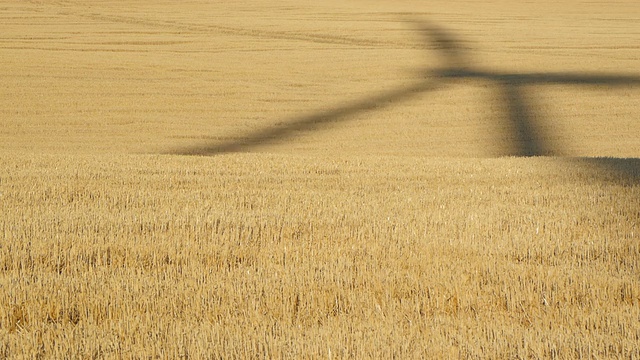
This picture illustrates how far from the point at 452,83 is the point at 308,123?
420cm

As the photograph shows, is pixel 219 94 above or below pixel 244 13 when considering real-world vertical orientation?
below

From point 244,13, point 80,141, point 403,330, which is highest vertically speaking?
point 244,13

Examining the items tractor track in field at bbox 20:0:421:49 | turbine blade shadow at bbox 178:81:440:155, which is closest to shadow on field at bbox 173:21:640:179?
turbine blade shadow at bbox 178:81:440:155

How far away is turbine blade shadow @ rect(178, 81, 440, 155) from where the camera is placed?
40.3ft

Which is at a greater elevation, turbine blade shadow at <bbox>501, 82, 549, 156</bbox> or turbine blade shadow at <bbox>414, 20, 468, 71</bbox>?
turbine blade shadow at <bbox>414, 20, 468, 71</bbox>

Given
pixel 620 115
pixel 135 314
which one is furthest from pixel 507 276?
pixel 620 115

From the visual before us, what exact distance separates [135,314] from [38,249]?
3.18 ft

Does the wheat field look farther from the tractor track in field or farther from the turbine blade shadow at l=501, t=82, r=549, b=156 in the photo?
the tractor track in field

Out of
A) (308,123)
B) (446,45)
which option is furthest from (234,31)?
(308,123)

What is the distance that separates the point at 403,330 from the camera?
2.71 meters

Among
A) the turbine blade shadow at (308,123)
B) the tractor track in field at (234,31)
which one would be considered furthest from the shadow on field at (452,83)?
the tractor track in field at (234,31)

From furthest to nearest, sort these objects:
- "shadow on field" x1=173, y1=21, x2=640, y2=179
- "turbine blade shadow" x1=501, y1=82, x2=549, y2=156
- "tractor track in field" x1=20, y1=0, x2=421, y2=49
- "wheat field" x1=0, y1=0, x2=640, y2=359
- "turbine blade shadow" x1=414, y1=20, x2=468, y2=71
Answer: "tractor track in field" x1=20, y1=0, x2=421, y2=49 → "turbine blade shadow" x1=414, y1=20, x2=468, y2=71 → "shadow on field" x1=173, y1=21, x2=640, y2=179 → "turbine blade shadow" x1=501, y1=82, x2=549, y2=156 → "wheat field" x1=0, y1=0, x2=640, y2=359

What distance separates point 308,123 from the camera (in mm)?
14195

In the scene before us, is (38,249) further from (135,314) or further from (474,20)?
(474,20)
